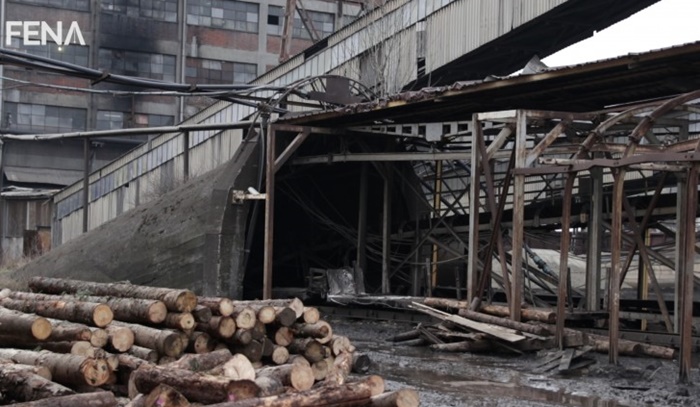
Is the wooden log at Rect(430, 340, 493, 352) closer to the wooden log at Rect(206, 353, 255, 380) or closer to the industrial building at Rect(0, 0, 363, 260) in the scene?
the wooden log at Rect(206, 353, 255, 380)

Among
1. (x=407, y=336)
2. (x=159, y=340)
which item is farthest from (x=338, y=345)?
(x=407, y=336)

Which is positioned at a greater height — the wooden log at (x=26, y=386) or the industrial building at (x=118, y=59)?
the industrial building at (x=118, y=59)

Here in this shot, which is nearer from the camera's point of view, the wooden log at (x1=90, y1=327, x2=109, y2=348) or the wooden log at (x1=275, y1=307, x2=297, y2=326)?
the wooden log at (x1=90, y1=327, x2=109, y2=348)

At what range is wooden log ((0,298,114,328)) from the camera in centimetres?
1077

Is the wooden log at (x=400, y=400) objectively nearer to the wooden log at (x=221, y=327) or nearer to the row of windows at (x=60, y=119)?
the wooden log at (x=221, y=327)

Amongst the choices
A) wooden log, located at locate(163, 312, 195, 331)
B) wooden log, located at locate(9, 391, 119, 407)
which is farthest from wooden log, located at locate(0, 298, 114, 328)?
wooden log, located at locate(9, 391, 119, 407)

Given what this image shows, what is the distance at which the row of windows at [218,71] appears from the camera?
59.6 meters

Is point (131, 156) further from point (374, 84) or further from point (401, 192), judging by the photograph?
point (401, 192)

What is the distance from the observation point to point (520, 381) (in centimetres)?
1262

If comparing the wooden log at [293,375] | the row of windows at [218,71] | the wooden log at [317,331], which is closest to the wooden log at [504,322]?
the wooden log at [317,331]

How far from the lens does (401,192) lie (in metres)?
23.3

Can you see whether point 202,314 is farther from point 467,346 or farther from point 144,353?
point 467,346

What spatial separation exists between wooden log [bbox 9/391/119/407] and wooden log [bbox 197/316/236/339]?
3.40 metres

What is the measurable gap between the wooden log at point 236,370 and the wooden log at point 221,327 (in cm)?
229
